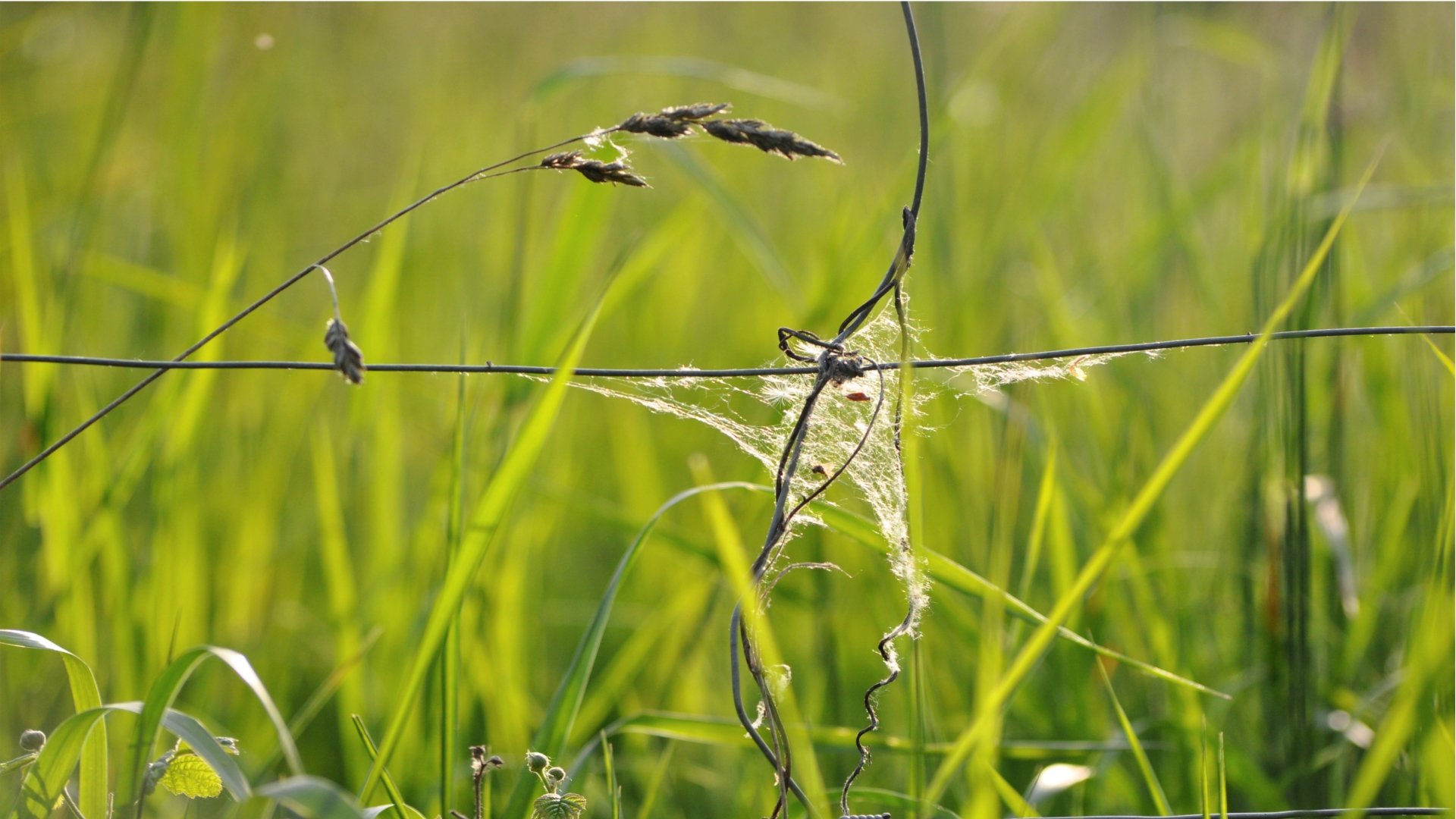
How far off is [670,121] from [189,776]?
0.67 meters

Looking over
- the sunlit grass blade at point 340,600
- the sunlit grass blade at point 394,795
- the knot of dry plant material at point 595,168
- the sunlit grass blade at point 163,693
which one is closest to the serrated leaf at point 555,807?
the sunlit grass blade at point 394,795

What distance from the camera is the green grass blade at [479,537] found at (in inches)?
32.4

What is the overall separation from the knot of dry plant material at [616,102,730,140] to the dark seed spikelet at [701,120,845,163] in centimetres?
1

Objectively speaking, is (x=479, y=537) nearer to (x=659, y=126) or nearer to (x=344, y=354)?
(x=344, y=354)

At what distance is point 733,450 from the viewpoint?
7.44 ft

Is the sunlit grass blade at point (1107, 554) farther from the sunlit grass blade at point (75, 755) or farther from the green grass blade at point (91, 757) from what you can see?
the green grass blade at point (91, 757)

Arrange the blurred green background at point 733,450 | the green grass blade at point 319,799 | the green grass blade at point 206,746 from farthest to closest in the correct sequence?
the blurred green background at point 733,450 → the green grass blade at point 206,746 → the green grass blade at point 319,799

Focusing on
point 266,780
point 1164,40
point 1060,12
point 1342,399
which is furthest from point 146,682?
point 1164,40

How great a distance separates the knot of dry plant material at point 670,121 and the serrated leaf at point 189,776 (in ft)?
2.06

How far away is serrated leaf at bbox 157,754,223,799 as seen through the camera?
771mm

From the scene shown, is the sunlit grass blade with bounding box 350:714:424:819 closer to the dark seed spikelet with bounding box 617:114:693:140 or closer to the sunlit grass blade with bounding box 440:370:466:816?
the sunlit grass blade with bounding box 440:370:466:816

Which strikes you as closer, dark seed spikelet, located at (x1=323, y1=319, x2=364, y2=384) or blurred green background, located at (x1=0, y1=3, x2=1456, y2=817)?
dark seed spikelet, located at (x1=323, y1=319, x2=364, y2=384)

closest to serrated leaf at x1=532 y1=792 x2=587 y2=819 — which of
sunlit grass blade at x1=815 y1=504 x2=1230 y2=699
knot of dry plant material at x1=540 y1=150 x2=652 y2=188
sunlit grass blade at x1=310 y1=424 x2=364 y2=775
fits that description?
sunlit grass blade at x1=815 y1=504 x2=1230 y2=699

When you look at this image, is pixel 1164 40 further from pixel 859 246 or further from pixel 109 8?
pixel 109 8
